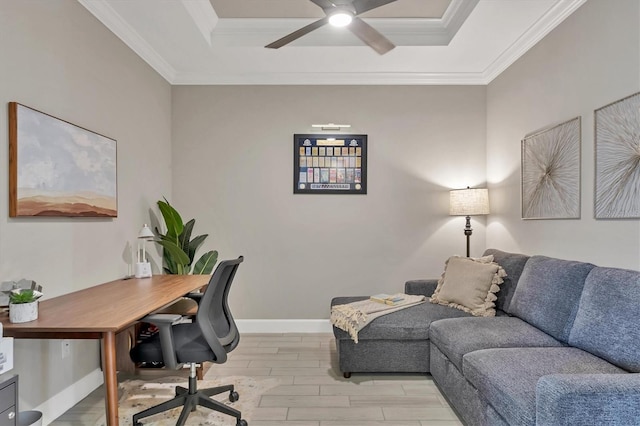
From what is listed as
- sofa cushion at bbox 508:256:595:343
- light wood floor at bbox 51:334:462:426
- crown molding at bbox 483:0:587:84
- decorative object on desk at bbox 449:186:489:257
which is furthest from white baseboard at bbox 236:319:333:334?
crown molding at bbox 483:0:587:84

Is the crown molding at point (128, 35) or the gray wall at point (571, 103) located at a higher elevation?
the crown molding at point (128, 35)

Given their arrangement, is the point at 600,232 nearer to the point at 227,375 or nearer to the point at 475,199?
the point at 475,199

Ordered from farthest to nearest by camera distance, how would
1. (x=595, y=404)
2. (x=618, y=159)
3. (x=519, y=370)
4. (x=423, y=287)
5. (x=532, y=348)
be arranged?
(x=423, y=287) < (x=618, y=159) < (x=532, y=348) < (x=519, y=370) < (x=595, y=404)

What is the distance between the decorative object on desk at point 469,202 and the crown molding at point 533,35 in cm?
121

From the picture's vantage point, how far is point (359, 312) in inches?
114

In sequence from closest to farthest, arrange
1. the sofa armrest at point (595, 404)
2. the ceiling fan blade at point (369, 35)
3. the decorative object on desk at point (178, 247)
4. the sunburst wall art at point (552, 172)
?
1. the sofa armrest at point (595, 404)
2. the ceiling fan blade at point (369, 35)
3. the sunburst wall art at point (552, 172)
4. the decorative object on desk at point (178, 247)

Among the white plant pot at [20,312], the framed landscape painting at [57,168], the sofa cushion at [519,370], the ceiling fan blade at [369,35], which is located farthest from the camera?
the ceiling fan blade at [369,35]

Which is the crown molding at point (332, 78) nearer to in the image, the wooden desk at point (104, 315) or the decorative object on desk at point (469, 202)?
the decorative object on desk at point (469, 202)

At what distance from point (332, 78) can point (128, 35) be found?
1936 mm

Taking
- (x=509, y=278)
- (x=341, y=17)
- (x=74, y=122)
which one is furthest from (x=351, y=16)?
(x=509, y=278)

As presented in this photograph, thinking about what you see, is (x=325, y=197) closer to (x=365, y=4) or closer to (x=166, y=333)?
(x=365, y=4)

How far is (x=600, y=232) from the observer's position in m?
2.38

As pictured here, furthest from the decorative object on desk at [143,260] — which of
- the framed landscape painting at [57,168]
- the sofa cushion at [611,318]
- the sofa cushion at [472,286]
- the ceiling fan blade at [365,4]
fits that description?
the sofa cushion at [611,318]

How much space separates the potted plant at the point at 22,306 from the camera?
1740 millimetres
